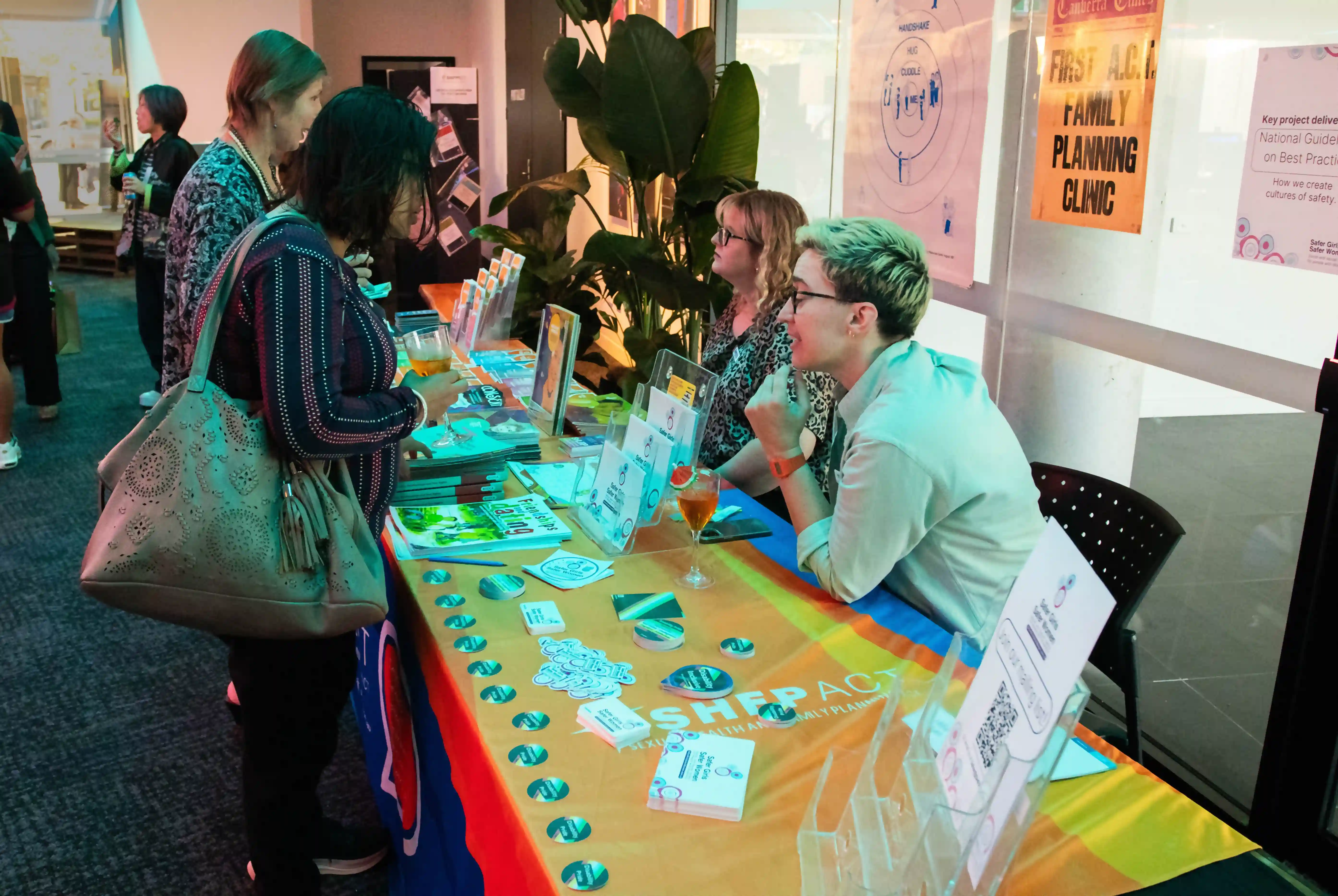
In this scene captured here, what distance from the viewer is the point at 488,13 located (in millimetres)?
7637

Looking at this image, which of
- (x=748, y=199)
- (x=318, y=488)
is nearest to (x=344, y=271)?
(x=318, y=488)

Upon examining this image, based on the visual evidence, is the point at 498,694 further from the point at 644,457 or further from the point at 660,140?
the point at 660,140

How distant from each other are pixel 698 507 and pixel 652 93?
2168 mm

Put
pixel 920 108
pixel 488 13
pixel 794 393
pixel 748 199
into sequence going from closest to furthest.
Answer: pixel 794 393
pixel 748 199
pixel 920 108
pixel 488 13

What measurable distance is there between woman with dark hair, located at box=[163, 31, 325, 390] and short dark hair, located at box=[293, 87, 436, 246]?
32.4 inches

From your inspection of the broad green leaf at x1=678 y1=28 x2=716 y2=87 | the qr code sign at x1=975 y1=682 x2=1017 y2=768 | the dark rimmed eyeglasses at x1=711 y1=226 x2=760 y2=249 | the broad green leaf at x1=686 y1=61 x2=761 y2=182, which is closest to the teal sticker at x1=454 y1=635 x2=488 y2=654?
the qr code sign at x1=975 y1=682 x2=1017 y2=768

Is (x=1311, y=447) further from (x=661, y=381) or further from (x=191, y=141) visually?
(x=191, y=141)

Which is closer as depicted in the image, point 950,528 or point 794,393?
→ point 950,528

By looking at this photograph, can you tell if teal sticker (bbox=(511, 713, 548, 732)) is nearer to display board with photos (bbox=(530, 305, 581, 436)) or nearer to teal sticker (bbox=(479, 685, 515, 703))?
teal sticker (bbox=(479, 685, 515, 703))

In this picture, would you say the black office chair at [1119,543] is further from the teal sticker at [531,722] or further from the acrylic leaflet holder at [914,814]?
the teal sticker at [531,722]

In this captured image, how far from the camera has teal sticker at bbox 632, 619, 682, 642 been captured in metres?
1.53

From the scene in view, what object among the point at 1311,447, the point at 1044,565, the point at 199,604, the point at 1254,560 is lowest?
the point at 1254,560

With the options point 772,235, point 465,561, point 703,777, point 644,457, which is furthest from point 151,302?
point 703,777

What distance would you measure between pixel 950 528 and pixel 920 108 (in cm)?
172
